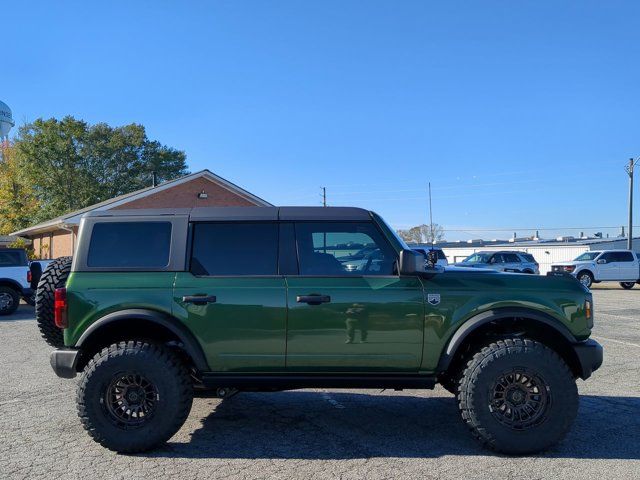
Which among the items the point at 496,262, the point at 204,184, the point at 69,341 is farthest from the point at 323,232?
the point at 204,184

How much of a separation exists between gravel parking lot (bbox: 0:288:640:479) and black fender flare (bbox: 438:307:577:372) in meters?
0.79

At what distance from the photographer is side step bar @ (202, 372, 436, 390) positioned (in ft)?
14.5

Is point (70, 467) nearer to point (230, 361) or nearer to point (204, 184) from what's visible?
point (230, 361)

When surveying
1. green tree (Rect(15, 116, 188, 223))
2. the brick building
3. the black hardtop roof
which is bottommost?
the black hardtop roof

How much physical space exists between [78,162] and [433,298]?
4489 centimetres

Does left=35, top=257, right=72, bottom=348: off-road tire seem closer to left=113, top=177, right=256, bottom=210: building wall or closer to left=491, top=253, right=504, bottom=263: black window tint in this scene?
left=113, top=177, right=256, bottom=210: building wall

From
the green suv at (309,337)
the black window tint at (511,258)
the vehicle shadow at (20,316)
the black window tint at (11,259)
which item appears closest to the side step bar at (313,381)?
the green suv at (309,337)

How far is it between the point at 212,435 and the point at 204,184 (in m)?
23.7

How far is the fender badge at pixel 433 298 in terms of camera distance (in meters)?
4.43

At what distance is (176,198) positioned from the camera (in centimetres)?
2678

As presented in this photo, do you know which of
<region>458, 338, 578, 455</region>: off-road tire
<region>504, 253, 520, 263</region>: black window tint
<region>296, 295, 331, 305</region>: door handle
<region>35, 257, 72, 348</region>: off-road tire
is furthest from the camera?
<region>504, 253, 520, 263</region>: black window tint

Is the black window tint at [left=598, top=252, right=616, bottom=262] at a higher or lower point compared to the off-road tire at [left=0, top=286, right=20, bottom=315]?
higher

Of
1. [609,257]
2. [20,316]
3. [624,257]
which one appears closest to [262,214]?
[20,316]

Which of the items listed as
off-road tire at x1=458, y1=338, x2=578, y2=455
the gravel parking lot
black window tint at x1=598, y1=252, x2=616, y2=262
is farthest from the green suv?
black window tint at x1=598, y1=252, x2=616, y2=262
